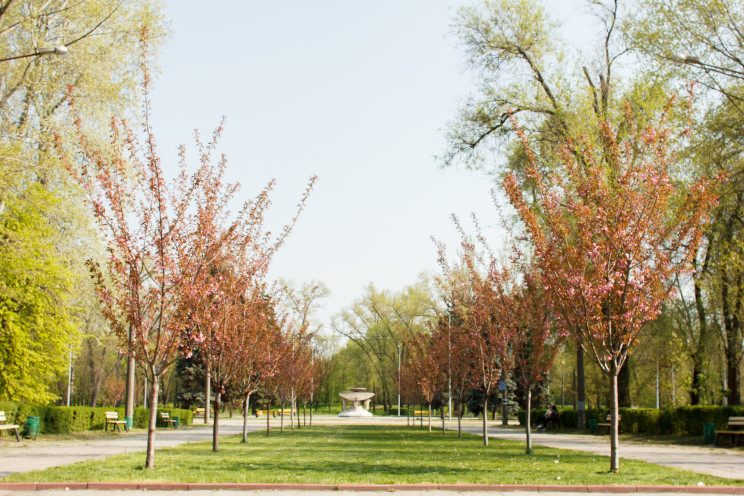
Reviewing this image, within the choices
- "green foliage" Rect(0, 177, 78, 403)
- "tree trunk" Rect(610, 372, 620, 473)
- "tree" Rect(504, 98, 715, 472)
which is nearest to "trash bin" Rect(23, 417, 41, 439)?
"green foliage" Rect(0, 177, 78, 403)

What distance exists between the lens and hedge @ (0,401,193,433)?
2284cm

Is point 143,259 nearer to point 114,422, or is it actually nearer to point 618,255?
point 618,255

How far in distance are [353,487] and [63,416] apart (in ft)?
65.7

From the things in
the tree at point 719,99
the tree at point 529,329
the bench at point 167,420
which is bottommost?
the bench at point 167,420

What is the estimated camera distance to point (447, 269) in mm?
23984

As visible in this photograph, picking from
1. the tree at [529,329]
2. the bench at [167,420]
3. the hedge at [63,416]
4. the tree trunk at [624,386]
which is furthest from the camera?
the bench at [167,420]

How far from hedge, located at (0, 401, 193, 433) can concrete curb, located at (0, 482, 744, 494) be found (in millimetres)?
13595

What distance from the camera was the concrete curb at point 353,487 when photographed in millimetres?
10266

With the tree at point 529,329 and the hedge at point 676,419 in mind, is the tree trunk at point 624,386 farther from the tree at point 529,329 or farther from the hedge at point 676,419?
the tree at point 529,329

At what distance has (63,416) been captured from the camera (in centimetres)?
2638

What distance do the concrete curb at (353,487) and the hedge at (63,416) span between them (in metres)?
13.6

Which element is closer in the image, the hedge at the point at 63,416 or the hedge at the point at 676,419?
the hedge at the point at 63,416

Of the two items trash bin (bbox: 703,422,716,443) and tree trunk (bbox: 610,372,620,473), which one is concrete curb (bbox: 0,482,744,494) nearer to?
tree trunk (bbox: 610,372,620,473)

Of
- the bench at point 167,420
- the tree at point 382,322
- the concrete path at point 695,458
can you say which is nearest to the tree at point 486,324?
the concrete path at point 695,458
